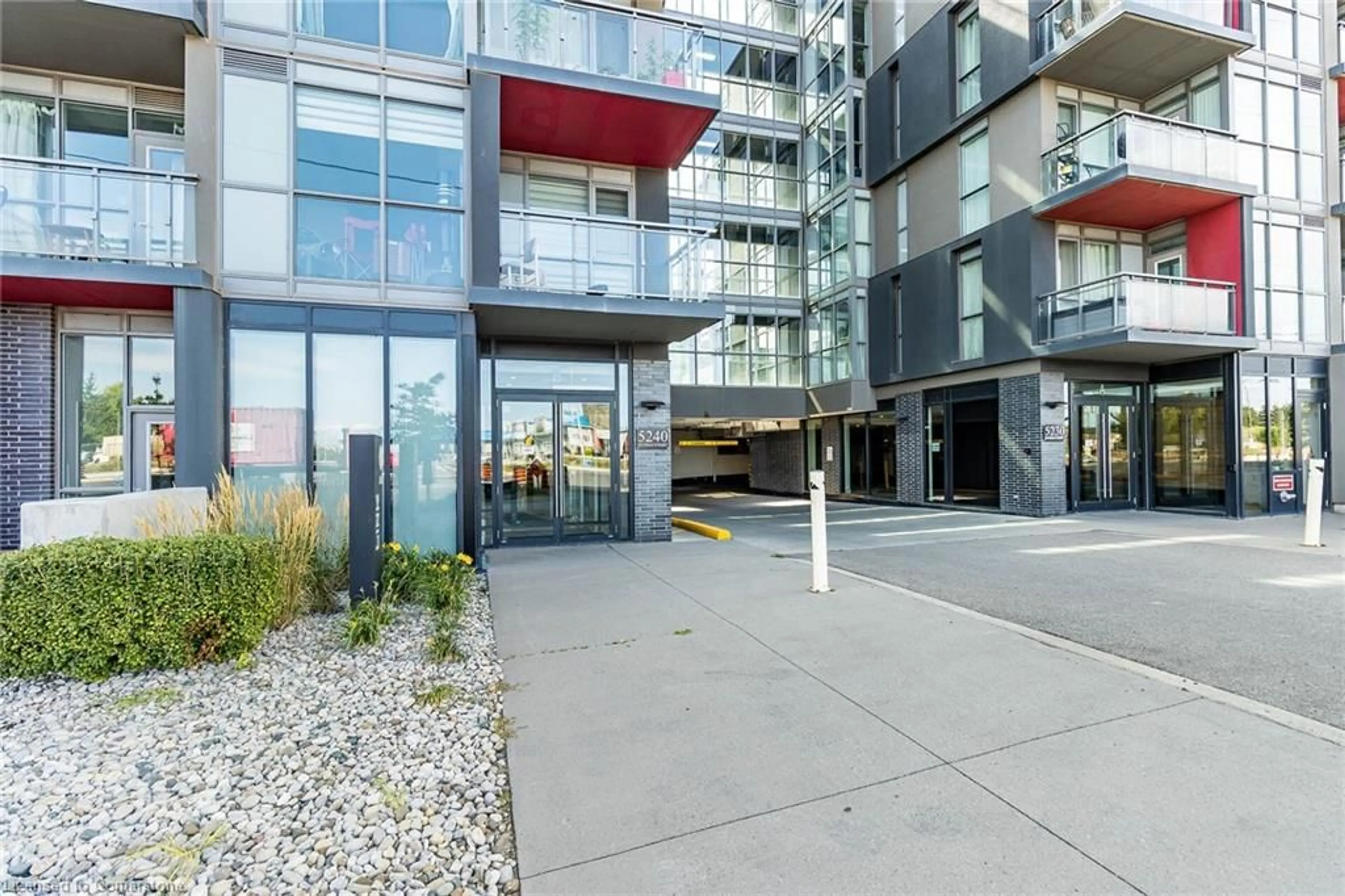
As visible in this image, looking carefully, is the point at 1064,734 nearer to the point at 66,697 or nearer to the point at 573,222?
the point at 66,697

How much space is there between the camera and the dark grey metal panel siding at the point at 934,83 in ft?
47.4

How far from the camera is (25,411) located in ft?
27.0

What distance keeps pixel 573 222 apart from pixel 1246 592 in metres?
9.63

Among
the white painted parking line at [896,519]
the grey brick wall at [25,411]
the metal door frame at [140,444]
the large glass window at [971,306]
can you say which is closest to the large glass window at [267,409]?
A: the metal door frame at [140,444]

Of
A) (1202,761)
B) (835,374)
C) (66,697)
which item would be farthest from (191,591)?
(835,374)

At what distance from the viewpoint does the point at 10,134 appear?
8609 mm

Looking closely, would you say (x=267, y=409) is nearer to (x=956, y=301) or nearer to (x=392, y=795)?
(x=392, y=795)

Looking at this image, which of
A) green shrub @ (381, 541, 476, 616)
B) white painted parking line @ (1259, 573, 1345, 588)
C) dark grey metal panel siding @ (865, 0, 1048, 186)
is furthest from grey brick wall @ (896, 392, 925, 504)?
green shrub @ (381, 541, 476, 616)

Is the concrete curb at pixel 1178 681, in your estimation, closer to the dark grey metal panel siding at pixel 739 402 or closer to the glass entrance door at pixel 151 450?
the glass entrance door at pixel 151 450

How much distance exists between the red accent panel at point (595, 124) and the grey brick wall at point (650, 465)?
3.52m

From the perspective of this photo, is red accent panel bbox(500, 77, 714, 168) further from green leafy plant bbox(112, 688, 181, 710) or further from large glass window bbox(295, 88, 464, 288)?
green leafy plant bbox(112, 688, 181, 710)

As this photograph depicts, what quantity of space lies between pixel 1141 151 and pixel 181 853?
17.1 meters

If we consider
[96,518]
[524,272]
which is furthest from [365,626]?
[524,272]

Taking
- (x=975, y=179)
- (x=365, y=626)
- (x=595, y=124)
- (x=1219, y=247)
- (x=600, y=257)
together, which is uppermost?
(x=975, y=179)
